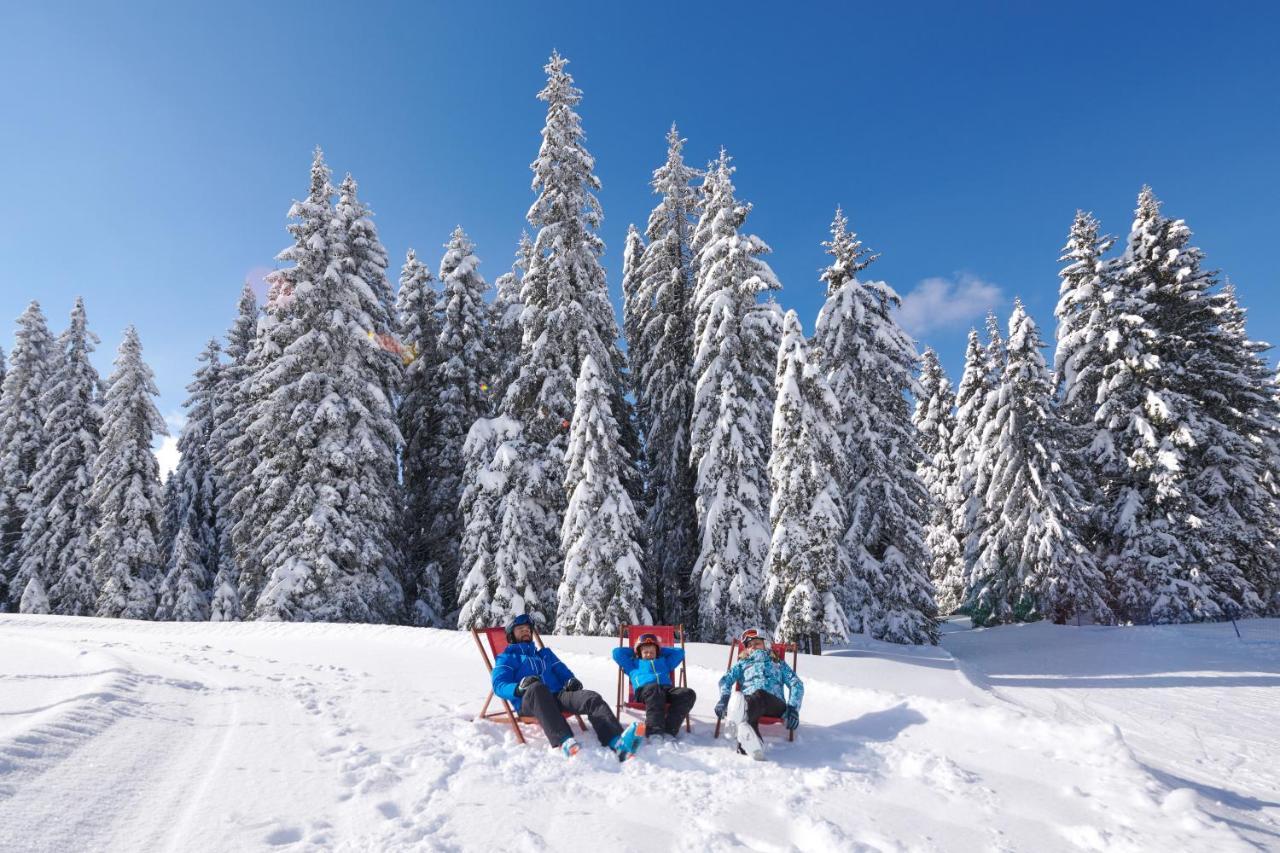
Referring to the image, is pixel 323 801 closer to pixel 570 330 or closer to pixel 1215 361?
pixel 570 330

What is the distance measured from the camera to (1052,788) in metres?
4.75

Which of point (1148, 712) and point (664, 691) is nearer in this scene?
point (664, 691)

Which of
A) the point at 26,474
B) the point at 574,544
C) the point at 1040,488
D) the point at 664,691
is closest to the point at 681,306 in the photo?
the point at 574,544

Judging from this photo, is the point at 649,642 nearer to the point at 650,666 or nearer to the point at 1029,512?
the point at 650,666

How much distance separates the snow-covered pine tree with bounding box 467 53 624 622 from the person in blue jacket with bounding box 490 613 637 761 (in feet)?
34.7

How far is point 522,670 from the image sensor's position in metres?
6.24

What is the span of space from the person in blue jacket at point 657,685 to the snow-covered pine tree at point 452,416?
15.0m

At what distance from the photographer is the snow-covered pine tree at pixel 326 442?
16.4 m

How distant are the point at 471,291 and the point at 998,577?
74.8 ft

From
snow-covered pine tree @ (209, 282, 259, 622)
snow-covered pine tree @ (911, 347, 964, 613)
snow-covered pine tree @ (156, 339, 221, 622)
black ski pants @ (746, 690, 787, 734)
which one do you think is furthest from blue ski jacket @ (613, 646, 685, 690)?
snow-covered pine tree @ (911, 347, 964, 613)

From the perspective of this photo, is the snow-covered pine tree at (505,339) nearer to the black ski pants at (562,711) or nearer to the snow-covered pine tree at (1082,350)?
the black ski pants at (562,711)

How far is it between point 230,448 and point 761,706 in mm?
19784

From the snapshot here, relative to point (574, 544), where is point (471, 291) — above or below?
above

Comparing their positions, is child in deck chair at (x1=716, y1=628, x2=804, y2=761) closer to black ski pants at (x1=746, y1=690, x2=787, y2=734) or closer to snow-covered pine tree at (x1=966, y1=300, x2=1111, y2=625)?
black ski pants at (x1=746, y1=690, x2=787, y2=734)
